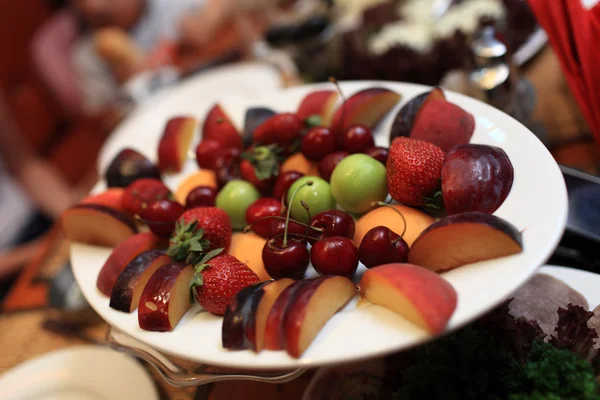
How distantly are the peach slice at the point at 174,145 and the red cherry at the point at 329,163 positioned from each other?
0.36 m

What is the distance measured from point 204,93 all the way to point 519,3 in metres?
0.94

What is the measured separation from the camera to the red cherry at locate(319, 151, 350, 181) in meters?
0.79

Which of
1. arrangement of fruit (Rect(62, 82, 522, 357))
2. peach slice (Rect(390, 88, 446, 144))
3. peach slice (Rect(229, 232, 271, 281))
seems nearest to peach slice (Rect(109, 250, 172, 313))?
arrangement of fruit (Rect(62, 82, 522, 357))

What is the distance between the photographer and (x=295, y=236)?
0.68 meters

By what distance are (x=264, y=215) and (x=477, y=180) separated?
12.5 inches

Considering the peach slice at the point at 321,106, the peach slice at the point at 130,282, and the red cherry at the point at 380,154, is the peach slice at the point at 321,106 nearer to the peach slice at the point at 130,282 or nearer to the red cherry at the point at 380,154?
the red cherry at the point at 380,154

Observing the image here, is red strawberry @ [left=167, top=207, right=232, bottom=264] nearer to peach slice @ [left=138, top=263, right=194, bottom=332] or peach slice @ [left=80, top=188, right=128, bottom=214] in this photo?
peach slice @ [left=138, top=263, right=194, bottom=332]

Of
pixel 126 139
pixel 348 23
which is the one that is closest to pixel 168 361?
pixel 126 139

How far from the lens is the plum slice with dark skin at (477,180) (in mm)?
601

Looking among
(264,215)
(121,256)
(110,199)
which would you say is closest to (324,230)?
(264,215)

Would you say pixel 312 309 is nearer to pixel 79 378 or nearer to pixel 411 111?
pixel 411 111

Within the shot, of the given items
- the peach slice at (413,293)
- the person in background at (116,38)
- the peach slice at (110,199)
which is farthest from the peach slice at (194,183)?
the person in background at (116,38)

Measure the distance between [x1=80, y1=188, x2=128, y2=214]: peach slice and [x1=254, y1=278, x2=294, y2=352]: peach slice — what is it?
0.42 meters

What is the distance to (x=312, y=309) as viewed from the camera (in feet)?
1.72
